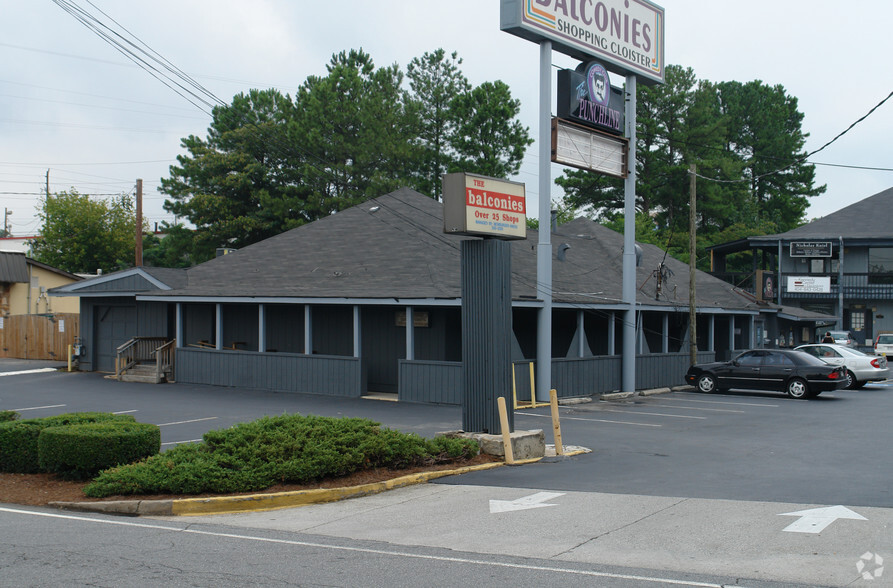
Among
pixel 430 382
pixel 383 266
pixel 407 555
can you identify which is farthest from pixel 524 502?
pixel 383 266

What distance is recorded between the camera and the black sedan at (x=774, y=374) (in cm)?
2486

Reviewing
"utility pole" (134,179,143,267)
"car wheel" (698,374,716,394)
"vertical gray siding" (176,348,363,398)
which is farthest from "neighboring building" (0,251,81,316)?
"car wheel" (698,374,716,394)

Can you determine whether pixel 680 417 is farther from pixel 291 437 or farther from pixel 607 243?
pixel 607 243

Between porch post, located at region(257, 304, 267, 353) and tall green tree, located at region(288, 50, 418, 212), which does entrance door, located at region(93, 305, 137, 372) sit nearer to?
porch post, located at region(257, 304, 267, 353)

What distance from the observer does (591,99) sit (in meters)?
23.6

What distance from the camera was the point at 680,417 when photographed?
20.5 meters

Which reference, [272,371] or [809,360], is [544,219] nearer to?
[272,371]

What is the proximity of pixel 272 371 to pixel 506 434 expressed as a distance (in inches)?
511

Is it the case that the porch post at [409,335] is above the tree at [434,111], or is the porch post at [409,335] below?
below

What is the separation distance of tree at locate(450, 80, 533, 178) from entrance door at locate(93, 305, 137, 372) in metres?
25.6

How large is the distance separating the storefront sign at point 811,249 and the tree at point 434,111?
21.6 metres

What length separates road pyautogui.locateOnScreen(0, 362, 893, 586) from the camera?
280 inches

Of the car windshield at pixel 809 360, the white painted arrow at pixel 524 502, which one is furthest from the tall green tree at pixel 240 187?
the white painted arrow at pixel 524 502

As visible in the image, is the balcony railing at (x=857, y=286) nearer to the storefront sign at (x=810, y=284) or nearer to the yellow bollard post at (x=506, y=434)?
the storefront sign at (x=810, y=284)
